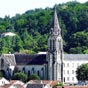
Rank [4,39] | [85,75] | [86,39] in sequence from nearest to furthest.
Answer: [85,75], [86,39], [4,39]

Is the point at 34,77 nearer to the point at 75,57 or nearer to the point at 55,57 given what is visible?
the point at 55,57

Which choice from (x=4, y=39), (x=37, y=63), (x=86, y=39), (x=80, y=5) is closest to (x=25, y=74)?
(x=37, y=63)

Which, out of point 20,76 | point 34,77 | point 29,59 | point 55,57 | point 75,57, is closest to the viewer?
point 20,76

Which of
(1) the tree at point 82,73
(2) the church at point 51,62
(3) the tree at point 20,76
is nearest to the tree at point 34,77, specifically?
(3) the tree at point 20,76

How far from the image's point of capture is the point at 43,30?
16912cm

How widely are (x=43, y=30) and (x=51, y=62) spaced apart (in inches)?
2658

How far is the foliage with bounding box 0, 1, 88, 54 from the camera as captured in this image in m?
141

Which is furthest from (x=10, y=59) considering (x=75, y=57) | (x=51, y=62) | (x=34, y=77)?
(x=75, y=57)

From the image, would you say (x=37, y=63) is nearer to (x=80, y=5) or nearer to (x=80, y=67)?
(x=80, y=67)

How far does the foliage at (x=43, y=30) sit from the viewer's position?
141125 millimetres

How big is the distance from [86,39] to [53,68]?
126 ft

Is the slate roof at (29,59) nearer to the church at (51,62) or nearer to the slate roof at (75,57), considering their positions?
the church at (51,62)

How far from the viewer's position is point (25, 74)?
10325 centimetres

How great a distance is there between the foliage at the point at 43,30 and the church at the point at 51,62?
22.1 metres
